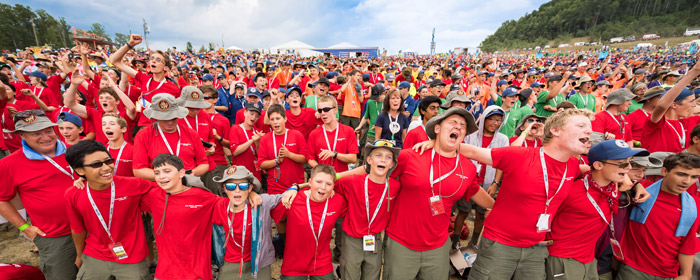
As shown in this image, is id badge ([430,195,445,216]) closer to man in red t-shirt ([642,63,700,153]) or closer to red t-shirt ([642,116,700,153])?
man in red t-shirt ([642,63,700,153])

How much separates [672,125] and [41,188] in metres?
9.07

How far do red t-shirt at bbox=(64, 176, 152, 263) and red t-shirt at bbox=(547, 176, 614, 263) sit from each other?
4708 millimetres

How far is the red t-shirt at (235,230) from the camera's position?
2.95 m

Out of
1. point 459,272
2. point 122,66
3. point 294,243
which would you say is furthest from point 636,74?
point 122,66

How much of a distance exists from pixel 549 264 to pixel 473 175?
1367 millimetres

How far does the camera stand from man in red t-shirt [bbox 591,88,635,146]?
4.93m

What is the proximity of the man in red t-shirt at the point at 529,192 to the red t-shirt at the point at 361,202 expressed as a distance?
1.00 metres

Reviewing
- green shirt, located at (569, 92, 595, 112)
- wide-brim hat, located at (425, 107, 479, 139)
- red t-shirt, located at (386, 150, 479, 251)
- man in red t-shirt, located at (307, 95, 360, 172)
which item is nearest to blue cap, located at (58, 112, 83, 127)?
man in red t-shirt, located at (307, 95, 360, 172)

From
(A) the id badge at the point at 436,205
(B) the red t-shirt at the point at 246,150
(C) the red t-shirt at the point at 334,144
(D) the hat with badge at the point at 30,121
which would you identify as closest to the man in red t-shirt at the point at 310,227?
(A) the id badge at the point at 436,205

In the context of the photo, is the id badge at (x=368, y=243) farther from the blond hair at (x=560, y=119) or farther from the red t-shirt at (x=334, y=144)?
the blond hair at (x=560, y=119)

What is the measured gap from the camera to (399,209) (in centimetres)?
307

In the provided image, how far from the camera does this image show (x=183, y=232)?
300 cm

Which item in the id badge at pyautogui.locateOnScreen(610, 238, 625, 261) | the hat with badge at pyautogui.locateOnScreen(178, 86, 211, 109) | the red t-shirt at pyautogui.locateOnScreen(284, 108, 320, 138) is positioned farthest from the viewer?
the red t-shirt at pyautogui.locateOnScreen(284, 108, 320, 138)

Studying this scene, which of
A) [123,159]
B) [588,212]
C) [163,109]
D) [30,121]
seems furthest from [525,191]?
[30,121]
